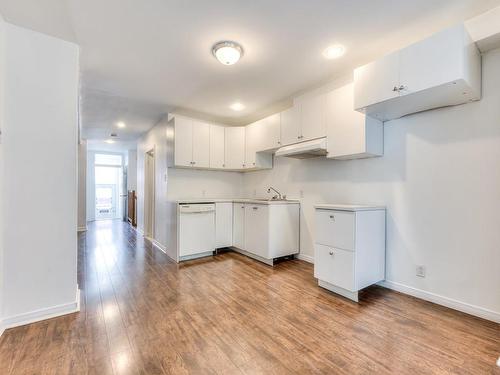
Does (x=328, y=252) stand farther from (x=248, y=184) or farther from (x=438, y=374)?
(x=248, y=184)

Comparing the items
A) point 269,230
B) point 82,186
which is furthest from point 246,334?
point 82,186

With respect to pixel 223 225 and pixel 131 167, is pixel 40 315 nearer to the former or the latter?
pixel 223 225

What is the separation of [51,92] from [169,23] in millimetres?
1159

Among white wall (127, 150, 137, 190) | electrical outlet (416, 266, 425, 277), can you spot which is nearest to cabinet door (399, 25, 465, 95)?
electrical outlet (416, 266, 425, 277)

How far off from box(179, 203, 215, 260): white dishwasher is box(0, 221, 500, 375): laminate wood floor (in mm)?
857

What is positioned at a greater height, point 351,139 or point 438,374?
point 351,139

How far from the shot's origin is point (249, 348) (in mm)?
1585

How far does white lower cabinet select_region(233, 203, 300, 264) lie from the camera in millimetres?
3328

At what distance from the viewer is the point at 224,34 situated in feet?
6.91

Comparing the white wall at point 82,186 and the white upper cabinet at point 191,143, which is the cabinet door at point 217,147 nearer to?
the white upper cabinet at point 191,143

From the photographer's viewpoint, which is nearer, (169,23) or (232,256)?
(169,23)

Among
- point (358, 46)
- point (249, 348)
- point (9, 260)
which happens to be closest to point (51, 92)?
point (9, 260)

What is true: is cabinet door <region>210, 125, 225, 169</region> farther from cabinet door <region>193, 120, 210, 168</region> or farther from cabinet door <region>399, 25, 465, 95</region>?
cabinet door <region>399, 25, 465, 95</region>

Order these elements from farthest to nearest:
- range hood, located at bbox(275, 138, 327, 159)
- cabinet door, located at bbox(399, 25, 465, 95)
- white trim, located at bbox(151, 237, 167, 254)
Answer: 1. white trim, located at bbox(151, 237, 167, 254)
2. range hood, located at bbox(275, 138, 327, 159)
3. cabinet door, located at bbox(399, 25, 465, 95)
